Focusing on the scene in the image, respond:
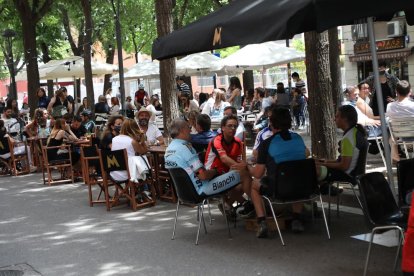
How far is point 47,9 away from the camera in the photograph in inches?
837

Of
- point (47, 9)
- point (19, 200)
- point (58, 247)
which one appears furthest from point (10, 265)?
point (47, 9)

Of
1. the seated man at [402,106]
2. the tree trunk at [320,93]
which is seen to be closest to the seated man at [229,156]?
the tree trunk at [320,93]

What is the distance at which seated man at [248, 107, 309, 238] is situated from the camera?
637 centimetres

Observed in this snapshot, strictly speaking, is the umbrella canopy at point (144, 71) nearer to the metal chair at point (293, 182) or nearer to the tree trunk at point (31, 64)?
the tree trunk at point (31, 64)

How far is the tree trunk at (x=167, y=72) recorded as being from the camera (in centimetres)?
1200

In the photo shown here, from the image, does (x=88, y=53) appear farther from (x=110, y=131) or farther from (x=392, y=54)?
(x=392, y=54)

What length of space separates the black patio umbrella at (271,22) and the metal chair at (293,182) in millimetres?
821

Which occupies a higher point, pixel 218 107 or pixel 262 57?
pixel 262 57

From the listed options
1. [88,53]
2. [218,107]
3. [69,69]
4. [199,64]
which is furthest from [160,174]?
[69,69]

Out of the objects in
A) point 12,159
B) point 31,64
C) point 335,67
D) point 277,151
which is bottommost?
point 12,159

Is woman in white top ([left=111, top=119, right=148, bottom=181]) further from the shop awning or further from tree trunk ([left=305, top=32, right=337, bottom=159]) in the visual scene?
the shop awning

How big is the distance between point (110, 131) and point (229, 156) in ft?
10.9

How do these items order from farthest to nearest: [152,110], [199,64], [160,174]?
[199,64] < [152,110] < [160,174]

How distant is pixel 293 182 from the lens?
625 centimetres
